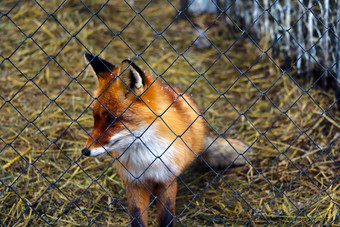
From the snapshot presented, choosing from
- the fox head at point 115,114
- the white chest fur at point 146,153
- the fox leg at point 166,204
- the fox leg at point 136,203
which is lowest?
the fox leg at point 166,204

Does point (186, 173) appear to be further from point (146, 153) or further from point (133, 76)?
point (133, 76)

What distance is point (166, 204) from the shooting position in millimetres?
2863

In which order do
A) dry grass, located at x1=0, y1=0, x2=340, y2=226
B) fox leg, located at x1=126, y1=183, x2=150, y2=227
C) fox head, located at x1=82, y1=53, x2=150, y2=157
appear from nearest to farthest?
fox head, located at x1=82, y1=53, x2=150, y2=157, fox leg, located at x1=126, y1=183, x2=150, y2=227, dry grass, located at x1=0, y1=0, x2=340, y2=226

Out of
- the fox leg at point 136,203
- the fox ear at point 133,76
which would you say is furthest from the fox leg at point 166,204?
the fox ear at point 133,76

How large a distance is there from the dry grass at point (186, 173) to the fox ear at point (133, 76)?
0.45ft

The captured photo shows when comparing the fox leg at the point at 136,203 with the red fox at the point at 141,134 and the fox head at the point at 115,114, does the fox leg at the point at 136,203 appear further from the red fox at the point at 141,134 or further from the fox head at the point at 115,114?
the fox head at the point at 115,114

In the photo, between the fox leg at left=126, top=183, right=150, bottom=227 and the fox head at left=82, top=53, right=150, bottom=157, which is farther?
the fox leg at left=126, top=183, right=150, bottom=227

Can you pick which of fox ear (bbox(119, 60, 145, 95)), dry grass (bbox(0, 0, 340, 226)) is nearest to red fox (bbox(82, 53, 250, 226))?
fox ear (bbox(119, 60, 145, 95))

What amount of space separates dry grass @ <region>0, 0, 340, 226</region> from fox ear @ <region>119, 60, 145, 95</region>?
0.45 ft

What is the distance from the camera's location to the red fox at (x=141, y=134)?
101 inches

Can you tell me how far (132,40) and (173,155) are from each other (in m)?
2.79

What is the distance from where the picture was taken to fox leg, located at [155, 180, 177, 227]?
9.33ft

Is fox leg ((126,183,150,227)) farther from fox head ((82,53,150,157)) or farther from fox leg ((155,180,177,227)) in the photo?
fox head ((82,53,150,157))

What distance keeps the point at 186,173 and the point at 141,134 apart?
1.02 meters
